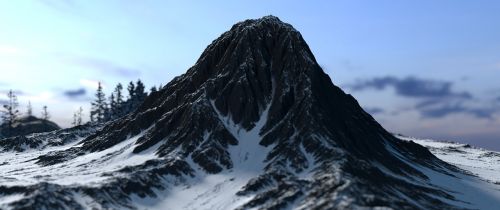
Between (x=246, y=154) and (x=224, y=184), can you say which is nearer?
(x=224, y=184)

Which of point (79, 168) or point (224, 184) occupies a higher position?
point (79, 168)

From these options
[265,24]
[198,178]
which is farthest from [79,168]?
[265,24]

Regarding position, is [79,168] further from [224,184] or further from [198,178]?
[224,184]

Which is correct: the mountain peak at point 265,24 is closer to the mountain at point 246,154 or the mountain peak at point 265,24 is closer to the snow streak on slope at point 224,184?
the mountain at point 246,154

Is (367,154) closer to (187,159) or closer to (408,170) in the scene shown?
(408,170)

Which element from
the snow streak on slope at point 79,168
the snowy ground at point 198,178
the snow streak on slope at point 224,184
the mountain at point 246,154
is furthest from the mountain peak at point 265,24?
the snow streak on slope at point 79,168

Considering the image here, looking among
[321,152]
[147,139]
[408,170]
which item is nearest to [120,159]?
[147,139]

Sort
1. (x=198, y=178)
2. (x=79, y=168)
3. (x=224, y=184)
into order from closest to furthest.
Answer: (x=224, y=184), (x=198, y=178), (x=79, y=168)

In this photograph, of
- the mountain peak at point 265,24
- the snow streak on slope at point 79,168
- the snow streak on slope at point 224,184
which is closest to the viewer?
the snow streak on slope at point 224,184
